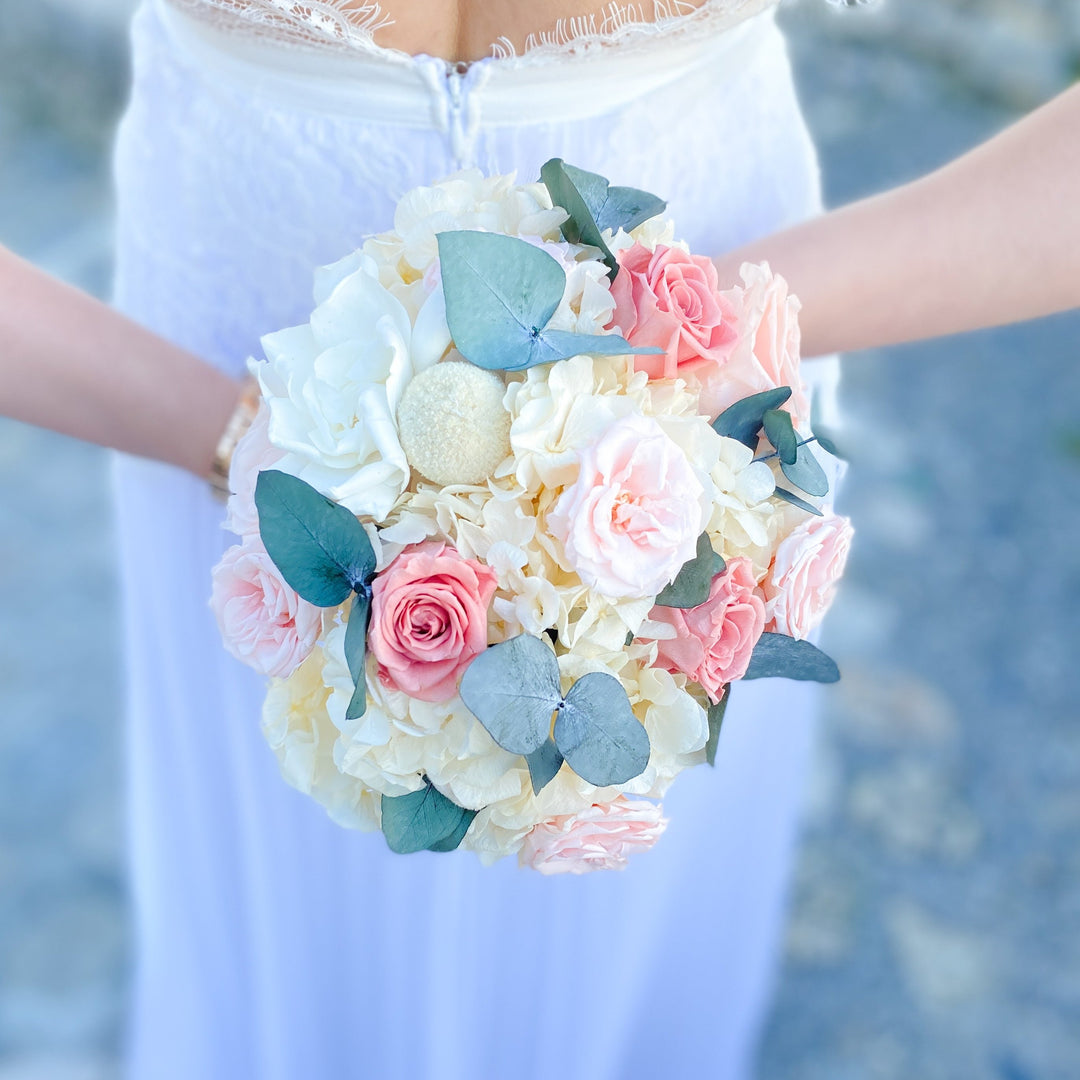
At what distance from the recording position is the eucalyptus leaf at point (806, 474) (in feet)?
2.15

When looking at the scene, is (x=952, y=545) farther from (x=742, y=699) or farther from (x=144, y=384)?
(x=144, y=384)

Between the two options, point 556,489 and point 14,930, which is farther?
point 14,930

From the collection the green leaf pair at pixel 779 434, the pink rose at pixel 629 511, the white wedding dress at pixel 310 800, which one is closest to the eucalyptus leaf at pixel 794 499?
the green leaf pair at pixel 779 434

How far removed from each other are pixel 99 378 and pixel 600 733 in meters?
0.54

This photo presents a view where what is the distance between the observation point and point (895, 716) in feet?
8.41

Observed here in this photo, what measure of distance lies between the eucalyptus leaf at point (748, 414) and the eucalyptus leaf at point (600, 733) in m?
0.17

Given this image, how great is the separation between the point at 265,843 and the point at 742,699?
572 mm

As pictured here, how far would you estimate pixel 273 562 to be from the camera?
62 centimetres

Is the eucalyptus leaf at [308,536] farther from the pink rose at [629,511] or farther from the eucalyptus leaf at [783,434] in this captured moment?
the eucalyptus leaf at [783,434]

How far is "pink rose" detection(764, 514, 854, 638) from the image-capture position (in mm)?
670

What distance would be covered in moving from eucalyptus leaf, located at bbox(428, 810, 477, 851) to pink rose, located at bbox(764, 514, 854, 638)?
0.75ft

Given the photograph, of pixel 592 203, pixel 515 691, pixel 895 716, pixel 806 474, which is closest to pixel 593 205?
pixel 592 203

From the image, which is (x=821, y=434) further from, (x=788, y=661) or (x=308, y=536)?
(x=308, y=536)

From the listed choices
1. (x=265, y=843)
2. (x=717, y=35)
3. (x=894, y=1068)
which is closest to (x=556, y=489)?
(x=717, y=35)
